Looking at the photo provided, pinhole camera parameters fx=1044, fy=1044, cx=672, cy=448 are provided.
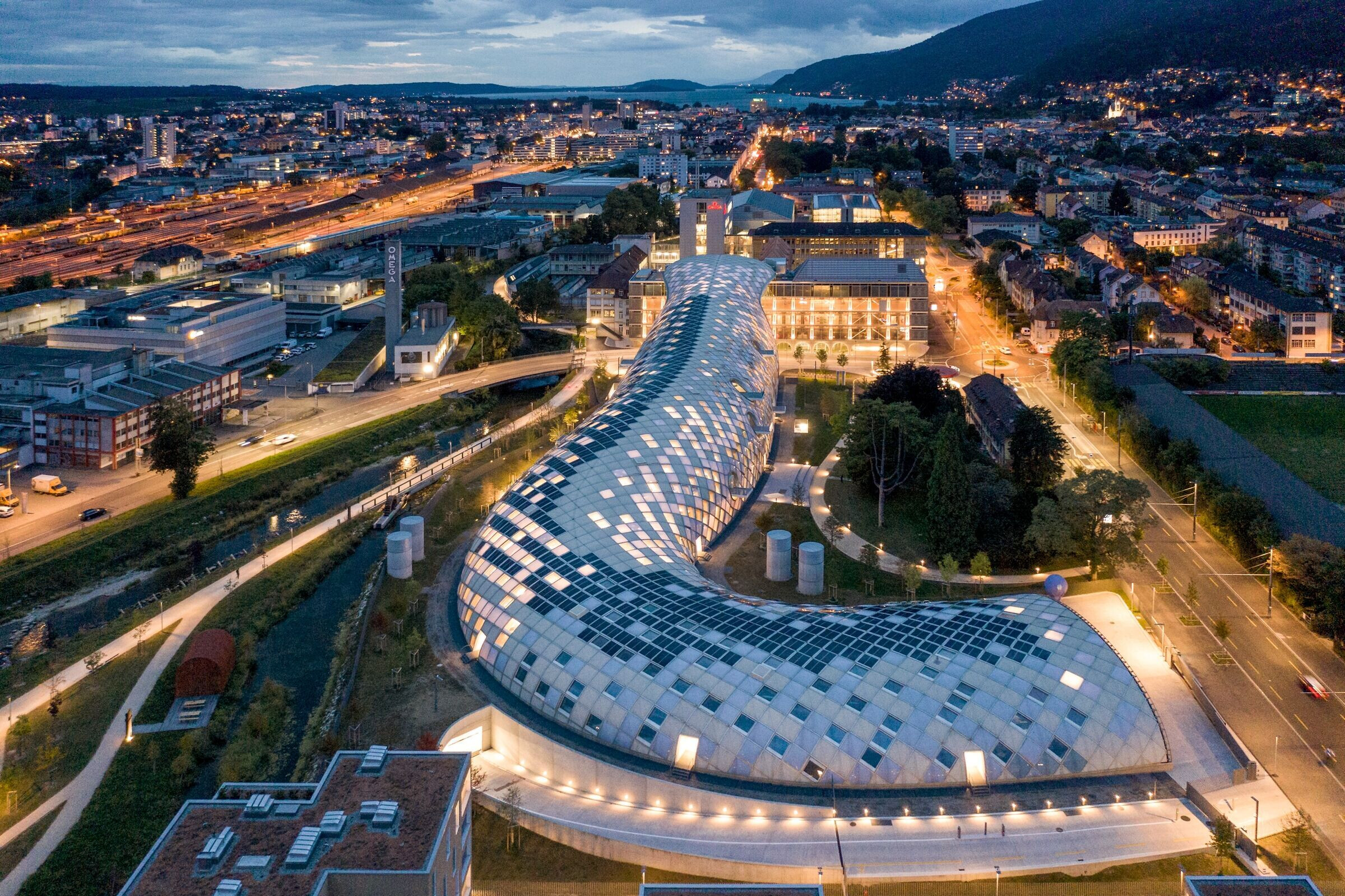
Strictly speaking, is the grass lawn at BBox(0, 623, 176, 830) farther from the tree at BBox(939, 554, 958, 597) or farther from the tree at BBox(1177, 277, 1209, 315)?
the tree at BBox(1177, 277, 1209, 315)

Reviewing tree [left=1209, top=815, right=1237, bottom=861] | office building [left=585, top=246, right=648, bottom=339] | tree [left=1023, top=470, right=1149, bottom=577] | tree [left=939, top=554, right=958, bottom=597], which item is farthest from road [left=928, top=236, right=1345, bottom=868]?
office building [left=585, top=246, right=648, bottom=339]

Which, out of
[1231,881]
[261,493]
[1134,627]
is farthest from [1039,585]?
[261,493]

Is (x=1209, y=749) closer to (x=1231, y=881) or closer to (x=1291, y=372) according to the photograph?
(x=1231, y=881)

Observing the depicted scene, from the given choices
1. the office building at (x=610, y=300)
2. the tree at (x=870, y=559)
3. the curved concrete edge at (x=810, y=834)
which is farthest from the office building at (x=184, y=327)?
the curved concrete edge at (x=810, y=834)

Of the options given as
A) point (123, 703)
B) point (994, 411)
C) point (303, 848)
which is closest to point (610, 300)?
point (994, 411)

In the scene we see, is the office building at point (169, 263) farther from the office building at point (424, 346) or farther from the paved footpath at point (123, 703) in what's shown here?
the paved footpath at point (123, 703)
